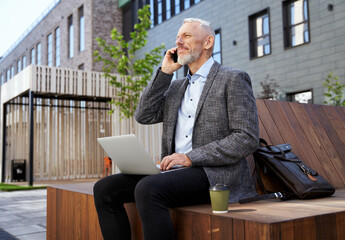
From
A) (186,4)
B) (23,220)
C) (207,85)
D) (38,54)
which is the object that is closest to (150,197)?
(207,85)

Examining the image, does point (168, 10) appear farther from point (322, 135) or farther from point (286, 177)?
point (286, 177)

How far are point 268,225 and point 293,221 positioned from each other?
0.16m

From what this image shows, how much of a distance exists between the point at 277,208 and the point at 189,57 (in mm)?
1189

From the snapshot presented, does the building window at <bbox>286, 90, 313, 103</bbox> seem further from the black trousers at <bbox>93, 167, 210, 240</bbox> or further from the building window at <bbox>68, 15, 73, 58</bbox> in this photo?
the building window at <bbox>68, 15, 73, 58</bbox>

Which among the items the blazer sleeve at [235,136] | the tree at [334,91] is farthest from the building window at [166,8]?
the blazer sleeve at [235,136]

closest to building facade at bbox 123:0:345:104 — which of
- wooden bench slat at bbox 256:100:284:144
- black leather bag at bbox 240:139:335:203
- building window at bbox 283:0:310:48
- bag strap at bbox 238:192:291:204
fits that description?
building window at bbox 283:0:310:48

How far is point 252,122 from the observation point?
2461 millimetres

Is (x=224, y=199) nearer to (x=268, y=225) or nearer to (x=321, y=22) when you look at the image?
(x=268, y=225)

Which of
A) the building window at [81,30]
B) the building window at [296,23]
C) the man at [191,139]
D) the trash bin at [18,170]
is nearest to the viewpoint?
the man at [191,139]

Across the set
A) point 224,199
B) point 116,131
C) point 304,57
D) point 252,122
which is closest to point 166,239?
point 224,199

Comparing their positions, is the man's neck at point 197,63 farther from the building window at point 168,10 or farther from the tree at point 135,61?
the building window at point 168,10

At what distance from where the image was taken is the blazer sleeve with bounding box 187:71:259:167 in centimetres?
239

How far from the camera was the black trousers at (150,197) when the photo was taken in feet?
7.00

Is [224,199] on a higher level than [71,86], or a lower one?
lower
